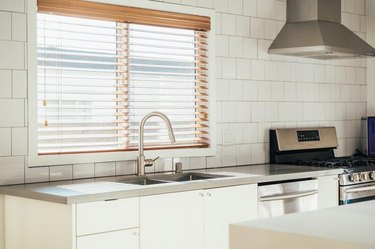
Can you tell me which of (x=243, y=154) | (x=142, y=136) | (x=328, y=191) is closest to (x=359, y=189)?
(x=328, y=191)

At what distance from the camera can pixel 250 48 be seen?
4773 mm

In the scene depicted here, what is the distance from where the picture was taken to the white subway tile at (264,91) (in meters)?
4.84

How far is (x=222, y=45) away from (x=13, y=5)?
5.12 ft

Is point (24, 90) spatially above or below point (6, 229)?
above

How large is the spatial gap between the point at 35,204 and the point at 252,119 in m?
2.02

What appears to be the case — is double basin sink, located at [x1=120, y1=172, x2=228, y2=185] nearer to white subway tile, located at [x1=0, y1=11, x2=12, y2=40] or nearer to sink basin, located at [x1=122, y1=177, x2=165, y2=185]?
sink basin, located at [x1=122, y1=177, x2=165, y2=185]

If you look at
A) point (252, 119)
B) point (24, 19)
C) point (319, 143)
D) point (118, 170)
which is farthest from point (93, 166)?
point (319, 143)

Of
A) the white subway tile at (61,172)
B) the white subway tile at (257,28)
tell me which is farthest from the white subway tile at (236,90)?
the white subway tile at (61,172)

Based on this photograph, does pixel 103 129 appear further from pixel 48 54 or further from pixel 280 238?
pixel 280 238

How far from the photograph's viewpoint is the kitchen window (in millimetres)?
3740

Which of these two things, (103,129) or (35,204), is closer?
(35,204)

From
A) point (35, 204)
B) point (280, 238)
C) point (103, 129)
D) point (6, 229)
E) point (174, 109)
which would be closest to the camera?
point (280, 238)

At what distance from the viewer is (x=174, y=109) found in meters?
4.41

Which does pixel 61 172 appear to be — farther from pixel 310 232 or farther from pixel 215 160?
pixel 310 232
